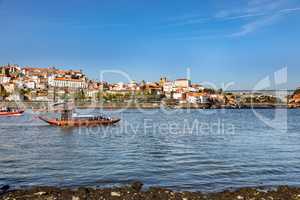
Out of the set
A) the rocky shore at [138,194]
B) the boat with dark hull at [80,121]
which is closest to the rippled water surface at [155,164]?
the rocky shore at [138,194]

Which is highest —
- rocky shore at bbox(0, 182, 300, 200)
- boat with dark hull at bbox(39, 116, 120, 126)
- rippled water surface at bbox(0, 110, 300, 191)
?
boat with dark hull at bbox(39, 116, 120, 126)

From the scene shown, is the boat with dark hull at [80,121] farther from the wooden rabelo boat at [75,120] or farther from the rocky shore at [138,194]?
the rocky shore at [138,194]

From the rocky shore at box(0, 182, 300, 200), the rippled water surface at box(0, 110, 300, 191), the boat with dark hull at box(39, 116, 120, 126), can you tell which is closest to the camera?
the rocky shore at box(0, 182, 300, 200)

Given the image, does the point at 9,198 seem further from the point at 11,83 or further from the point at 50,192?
the point at 11,83

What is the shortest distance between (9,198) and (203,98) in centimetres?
16741

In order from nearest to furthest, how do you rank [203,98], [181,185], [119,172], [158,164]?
[181,185], [119,172], [158,164], [203,98]

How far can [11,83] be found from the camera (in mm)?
193625

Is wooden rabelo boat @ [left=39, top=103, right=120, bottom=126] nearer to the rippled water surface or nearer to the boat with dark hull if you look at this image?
the boat with dark hull

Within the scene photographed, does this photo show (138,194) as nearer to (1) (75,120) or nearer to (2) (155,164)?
(2) (155,164)

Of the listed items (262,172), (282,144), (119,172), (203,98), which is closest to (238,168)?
(262,172)

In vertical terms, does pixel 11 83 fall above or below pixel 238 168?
above

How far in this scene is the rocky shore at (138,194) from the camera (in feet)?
43.5

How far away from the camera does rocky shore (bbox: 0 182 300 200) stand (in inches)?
522

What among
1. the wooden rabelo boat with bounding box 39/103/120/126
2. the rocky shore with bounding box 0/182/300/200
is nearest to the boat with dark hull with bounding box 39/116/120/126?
the wooden rabelo boat with bounding box 39/103/120/126
